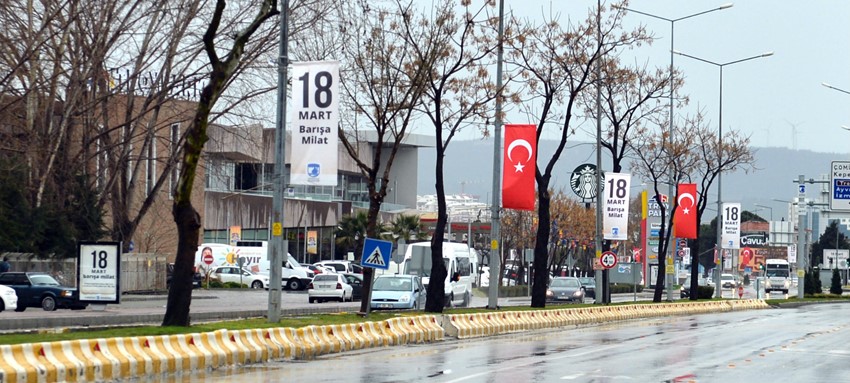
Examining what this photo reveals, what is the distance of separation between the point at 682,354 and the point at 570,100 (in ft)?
71.3

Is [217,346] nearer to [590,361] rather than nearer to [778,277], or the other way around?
[590,361]

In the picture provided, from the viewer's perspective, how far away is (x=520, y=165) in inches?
1463

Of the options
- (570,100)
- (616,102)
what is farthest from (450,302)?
(616,102)

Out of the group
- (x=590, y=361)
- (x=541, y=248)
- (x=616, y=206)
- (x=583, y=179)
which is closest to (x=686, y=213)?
(x=583, y=179)

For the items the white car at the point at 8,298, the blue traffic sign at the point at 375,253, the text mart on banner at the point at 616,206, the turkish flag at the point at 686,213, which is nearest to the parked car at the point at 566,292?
the turkish flag at the point at 686,213

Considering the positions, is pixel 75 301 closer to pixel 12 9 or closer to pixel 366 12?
pixel 12 9

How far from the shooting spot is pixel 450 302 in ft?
163

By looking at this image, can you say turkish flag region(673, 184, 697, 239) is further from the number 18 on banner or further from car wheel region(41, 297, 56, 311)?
the number 18 on banner

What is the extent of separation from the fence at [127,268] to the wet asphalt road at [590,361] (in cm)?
2375

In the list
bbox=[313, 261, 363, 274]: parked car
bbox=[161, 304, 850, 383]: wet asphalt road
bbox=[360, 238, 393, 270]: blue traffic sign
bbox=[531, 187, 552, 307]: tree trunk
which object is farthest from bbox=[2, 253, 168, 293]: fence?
bbox=[161, 304, 850, 383]: wet asphalt road

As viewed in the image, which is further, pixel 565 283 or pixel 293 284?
pixel 293 284

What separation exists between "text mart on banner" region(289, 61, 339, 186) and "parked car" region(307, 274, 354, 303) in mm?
29068

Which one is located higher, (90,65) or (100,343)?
(90,65)

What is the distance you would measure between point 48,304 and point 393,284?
37.7 ft
